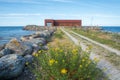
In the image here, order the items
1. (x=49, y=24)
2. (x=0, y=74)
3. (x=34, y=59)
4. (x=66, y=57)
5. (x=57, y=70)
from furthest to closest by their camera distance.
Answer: (x=49, y=24)
(x=34, y=59)
(x=0, y=74)
(x=66, y=57)
(x=57, y=70)

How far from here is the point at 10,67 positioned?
808 centimetres

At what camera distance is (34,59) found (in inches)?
422

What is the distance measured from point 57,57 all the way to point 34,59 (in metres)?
4.10

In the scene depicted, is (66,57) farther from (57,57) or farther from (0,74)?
(0,74)

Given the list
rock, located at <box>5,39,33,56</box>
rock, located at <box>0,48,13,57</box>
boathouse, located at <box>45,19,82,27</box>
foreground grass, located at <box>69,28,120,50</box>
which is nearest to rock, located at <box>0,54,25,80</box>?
rock, located at <box>0,48,13,57</box>

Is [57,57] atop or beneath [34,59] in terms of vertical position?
atop

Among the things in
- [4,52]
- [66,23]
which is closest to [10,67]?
[4,52]

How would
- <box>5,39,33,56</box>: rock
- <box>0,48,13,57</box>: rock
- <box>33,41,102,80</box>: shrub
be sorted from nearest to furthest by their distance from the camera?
<box>33,41,102,80</box>: shrub < <box>0,48,13,57</box>: rock < <box>5,39,33,56</box>: rock

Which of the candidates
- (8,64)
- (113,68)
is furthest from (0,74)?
(113,68)

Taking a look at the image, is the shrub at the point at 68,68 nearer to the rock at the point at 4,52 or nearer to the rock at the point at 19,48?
the rock at the point at 4,52

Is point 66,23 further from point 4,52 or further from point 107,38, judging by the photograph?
point 4,52

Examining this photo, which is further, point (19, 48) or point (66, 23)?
point (66, 23)

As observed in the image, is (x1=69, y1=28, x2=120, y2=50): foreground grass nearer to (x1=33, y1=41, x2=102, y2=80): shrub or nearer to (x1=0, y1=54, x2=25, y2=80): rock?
(x1=0, y1=54, x2=25, y2=80): rock

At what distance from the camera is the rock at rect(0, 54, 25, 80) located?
7901 mm
